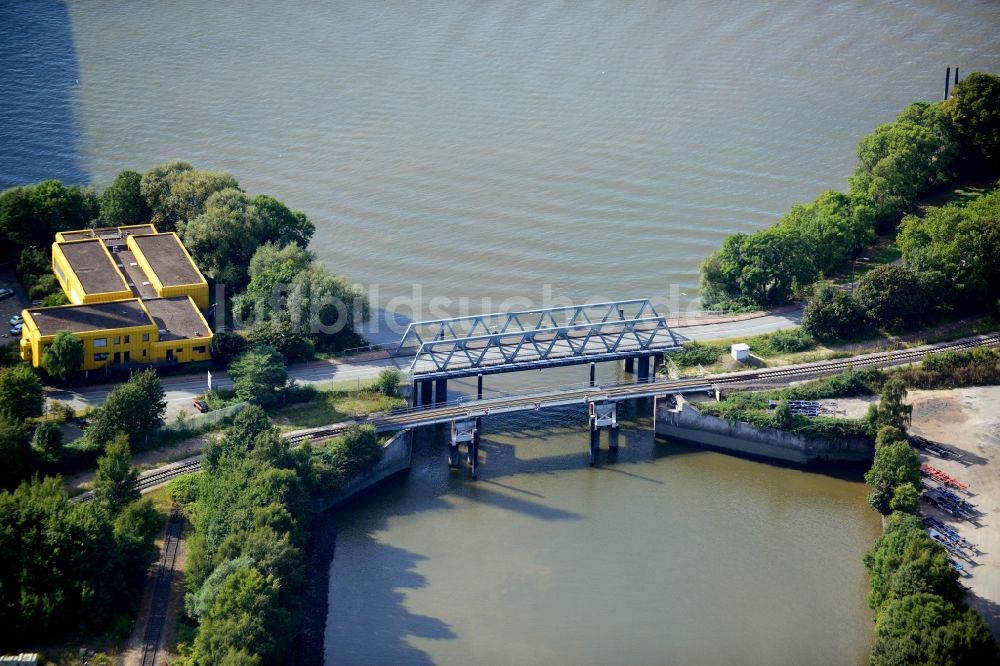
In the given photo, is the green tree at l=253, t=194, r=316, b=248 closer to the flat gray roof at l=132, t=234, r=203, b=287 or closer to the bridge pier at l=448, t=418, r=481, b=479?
the flat gray roof at l=132, t=234, r=203, b=287

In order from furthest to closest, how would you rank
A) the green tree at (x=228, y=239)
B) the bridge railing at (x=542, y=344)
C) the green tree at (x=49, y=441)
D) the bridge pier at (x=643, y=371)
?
the green tree at (x=228, y=239) → the bridge pier at (x=643, y=371) → the bridge railing at (x=542, y=344) → the green tree at (x=49, y=441)

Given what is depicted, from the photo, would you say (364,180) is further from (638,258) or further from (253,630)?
(253,630)

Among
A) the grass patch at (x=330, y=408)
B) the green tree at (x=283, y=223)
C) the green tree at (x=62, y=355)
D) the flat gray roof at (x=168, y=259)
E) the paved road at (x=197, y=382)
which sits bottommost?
the grass patch at (x=330, y=408)

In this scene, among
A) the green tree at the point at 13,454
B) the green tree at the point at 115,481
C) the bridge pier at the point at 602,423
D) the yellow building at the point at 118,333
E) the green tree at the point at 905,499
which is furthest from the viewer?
the bridge pier at the point at 602,423

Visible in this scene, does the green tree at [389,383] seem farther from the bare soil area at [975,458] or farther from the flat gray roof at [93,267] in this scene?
the bare soil area at [975,458]

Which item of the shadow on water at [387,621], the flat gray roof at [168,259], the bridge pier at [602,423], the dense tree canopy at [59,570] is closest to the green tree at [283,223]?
the flat gray roof at [168,259]

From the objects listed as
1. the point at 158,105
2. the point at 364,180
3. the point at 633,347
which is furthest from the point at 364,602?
the point at 158,105
